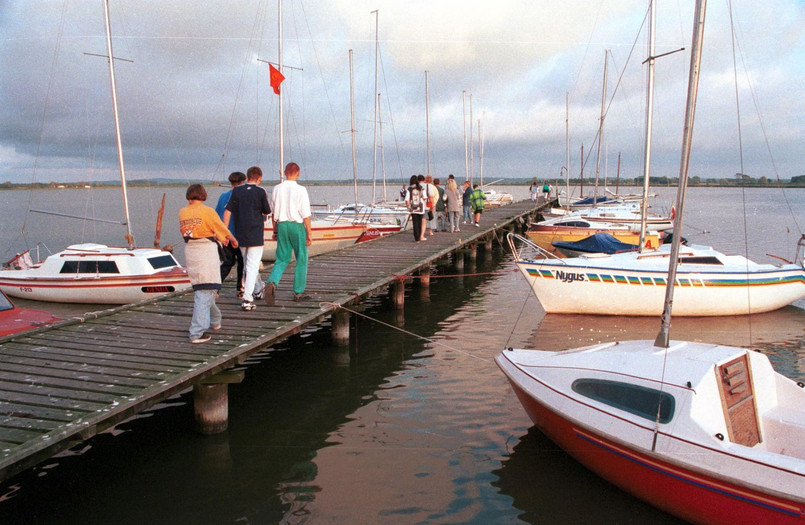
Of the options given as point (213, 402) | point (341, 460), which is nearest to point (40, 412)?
point (213, 402)

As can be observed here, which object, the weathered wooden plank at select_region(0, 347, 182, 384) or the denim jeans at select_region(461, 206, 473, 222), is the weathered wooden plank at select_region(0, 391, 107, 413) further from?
the denim jeans at select_region(461, 206, 473, 222)

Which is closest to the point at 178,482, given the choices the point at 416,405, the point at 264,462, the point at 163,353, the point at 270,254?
the point at 264,462

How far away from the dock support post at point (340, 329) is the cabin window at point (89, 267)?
30.1 ft

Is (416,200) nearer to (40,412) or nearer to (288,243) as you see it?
(288,243)

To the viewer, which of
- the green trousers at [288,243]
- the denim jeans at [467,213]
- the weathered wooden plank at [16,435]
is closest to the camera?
the weathered wooden plank at [16,435]

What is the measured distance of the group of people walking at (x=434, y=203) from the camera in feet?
55.3

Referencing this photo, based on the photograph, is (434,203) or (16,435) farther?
(434,203)

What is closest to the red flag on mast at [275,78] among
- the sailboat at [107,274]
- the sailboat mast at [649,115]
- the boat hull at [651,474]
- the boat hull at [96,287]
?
the sailboat at [107,274]

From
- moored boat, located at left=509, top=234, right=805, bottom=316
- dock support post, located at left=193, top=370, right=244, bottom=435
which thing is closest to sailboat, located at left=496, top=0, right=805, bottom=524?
dock support post, located at left=193, top=370, right=244, bottom=435

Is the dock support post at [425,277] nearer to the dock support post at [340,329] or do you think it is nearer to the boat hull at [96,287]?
the dock support post at [340,329]

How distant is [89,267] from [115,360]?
40.1ft

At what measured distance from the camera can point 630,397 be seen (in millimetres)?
5699

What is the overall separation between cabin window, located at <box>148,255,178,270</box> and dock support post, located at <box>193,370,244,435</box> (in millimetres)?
11297

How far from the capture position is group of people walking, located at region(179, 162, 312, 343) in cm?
706
